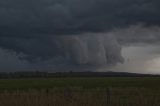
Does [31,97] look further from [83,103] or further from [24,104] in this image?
[83,103]

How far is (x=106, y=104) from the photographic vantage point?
784 inches

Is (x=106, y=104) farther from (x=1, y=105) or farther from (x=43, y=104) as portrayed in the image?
(x=1, y=105)

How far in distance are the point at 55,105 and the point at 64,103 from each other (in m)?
0.51

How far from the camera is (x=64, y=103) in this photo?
1936cm

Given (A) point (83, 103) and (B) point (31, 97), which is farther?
(B) point (31, 97)

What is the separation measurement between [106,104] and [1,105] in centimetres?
544

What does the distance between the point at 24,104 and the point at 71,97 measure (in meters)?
3.42

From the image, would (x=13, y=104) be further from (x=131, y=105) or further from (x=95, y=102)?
(x=131, y=105)

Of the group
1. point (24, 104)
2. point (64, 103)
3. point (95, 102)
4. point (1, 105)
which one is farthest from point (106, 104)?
point (1, 105)

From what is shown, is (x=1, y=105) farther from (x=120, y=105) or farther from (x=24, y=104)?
(x=120, y=105)

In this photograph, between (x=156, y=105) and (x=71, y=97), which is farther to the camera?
(x=71, y=97)

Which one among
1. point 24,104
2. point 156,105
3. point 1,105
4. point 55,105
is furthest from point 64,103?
point 156,105

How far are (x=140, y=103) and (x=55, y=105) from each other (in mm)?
4325

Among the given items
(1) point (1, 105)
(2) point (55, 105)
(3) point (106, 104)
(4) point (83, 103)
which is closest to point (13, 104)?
(1) point (1, 105)
